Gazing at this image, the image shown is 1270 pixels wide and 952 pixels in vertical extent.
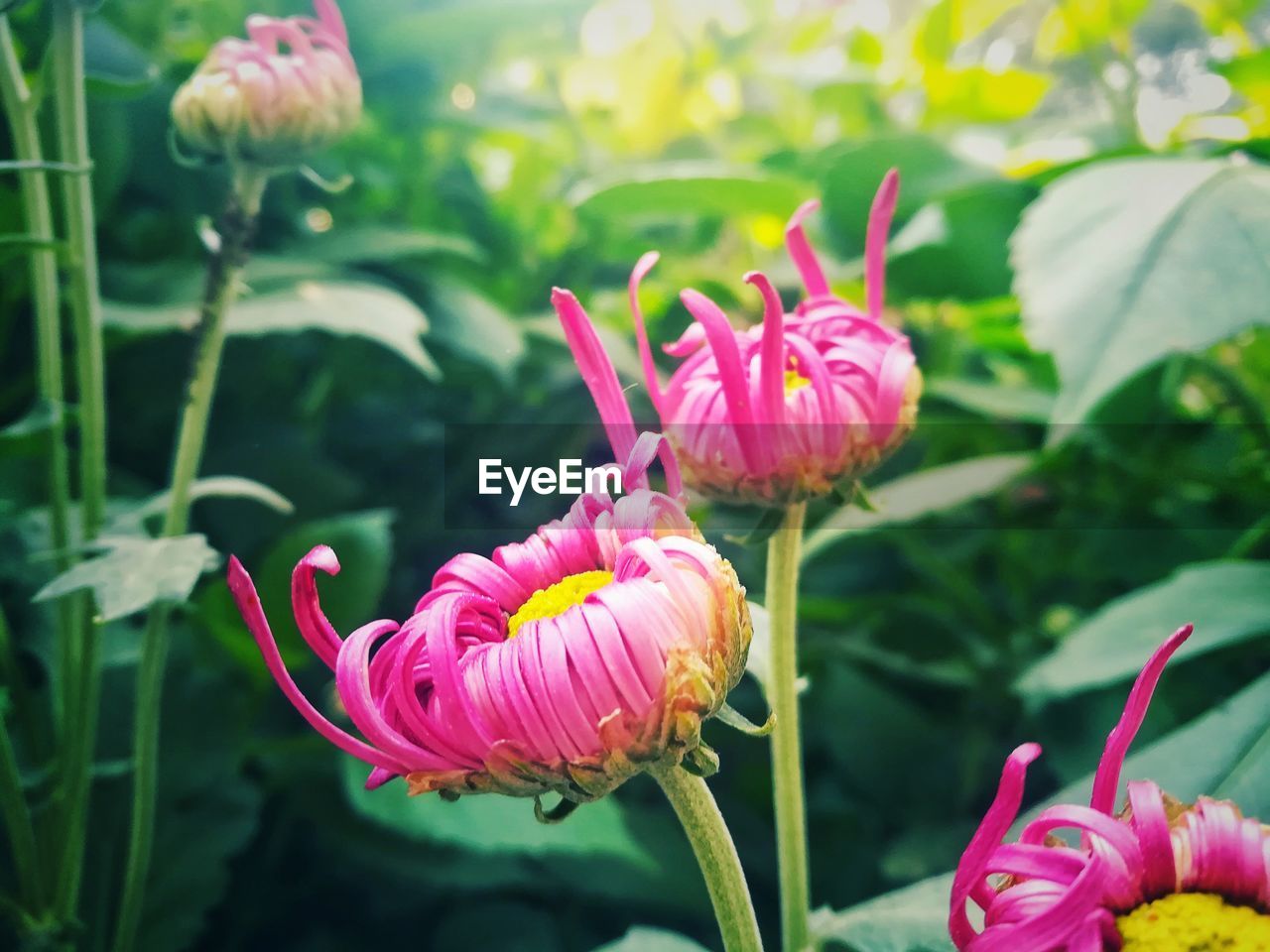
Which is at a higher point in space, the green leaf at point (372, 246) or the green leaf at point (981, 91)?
the green leaf at point (981, 91)

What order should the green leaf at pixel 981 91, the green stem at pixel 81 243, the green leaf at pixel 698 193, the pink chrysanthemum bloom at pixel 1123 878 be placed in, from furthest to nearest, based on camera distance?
the green leaf at pixel 981 91, the green leaf at pixel 698 193, the green stem at pixel 81 243, the pink chrysanthemum bloom at pixel 1123 878

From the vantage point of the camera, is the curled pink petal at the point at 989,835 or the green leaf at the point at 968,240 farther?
the green leaf at the point at 968,240

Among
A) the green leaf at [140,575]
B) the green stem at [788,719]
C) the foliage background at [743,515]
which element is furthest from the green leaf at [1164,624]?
the green leaf at [140,575]

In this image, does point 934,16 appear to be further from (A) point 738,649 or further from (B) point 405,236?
(A) point 738,649

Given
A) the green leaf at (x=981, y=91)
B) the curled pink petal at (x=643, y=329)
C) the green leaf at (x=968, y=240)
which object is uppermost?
the green leaf at (x=981, y=91)

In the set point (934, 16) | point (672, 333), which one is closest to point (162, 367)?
point (672, 333)

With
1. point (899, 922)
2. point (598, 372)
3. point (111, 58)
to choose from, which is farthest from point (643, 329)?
point (111, 58)

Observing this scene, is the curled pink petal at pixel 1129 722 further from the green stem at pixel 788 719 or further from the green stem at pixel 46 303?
the green stem at pixel 46 303

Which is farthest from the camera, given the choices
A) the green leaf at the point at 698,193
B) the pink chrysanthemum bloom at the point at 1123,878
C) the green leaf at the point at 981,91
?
the green leaf at the point at 981,91
